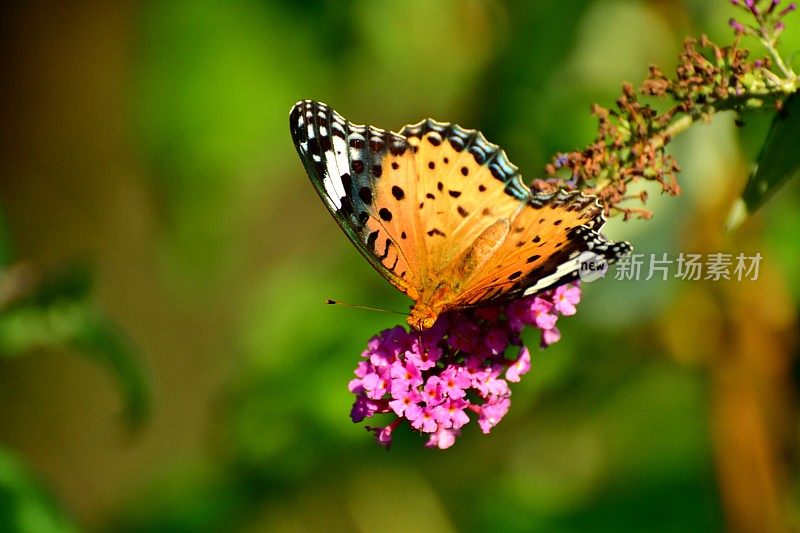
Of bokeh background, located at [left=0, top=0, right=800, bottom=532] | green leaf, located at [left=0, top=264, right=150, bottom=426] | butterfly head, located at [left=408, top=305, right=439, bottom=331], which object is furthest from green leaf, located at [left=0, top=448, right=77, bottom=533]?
butterfly head, located at [left=408, top=305, right=439, bottom=331]

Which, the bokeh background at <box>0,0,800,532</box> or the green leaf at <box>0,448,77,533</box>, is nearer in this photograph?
the green leaf at <box>0,448,77,533</box>

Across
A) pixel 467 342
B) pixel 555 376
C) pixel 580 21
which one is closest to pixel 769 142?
pixel 467 342

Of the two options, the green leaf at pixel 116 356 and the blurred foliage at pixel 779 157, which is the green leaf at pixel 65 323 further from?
the blurred foliage at pixel 779 157

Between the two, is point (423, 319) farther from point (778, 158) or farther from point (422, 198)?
point (778, 158)

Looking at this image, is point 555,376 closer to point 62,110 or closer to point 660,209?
point 660,209

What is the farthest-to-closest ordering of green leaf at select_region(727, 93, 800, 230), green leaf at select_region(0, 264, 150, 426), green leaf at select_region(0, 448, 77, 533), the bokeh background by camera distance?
1. the bokeh background
2. green leaf at select_region(0, 264, 150, 426)
3. green leaf at select_region(0, 448, 77, 533)
4. green leaf at select_region(727, 93, 800, 230)

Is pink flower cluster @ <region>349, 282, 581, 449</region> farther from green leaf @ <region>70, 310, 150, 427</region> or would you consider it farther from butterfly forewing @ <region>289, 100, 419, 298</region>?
green leaf @ <region>70, 310, 150, 427</region>

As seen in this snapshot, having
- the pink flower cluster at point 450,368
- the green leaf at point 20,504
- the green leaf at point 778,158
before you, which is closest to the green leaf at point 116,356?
the green leaf at point 20,504

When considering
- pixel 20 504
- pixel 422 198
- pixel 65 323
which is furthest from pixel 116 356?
pixel 422 198
